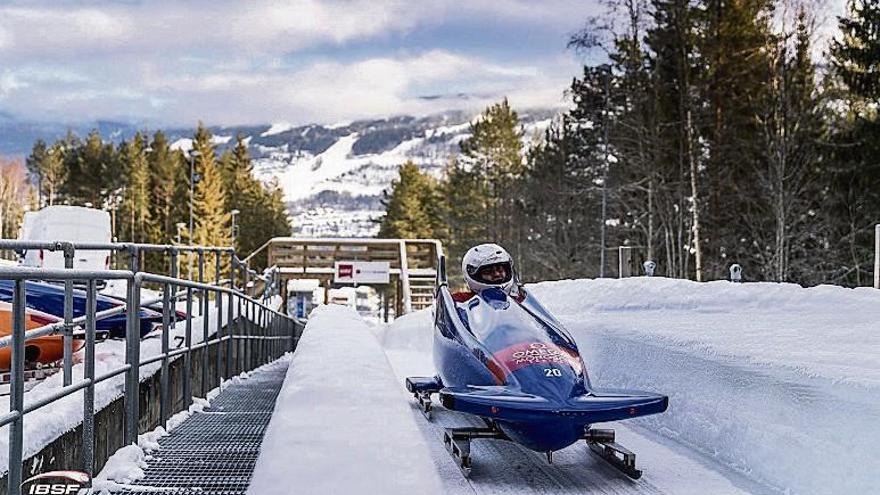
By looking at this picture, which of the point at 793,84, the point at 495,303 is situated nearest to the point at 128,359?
the point at 495,303

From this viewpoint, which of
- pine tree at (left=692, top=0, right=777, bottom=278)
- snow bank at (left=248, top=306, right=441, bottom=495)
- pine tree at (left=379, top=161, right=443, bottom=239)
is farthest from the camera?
pine tree at (left=379, top=161, right=443, bottom=239)

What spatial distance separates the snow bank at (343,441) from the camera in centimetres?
224

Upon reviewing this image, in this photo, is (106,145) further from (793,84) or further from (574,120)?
(793,84)

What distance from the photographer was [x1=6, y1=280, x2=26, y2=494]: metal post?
3344 millimetres

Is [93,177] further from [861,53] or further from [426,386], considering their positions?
[426,386]

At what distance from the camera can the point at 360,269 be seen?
34.3 meters

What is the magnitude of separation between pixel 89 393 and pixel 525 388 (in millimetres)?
2200

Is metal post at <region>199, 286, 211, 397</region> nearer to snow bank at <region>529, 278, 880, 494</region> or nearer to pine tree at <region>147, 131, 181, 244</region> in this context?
snow bank at <region>529, 278, 880, 494</region>

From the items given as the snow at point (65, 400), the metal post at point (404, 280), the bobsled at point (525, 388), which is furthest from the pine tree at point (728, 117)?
the snow at point (65, 400)

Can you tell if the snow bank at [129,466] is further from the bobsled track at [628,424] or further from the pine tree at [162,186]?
the pine tree at [162,186]

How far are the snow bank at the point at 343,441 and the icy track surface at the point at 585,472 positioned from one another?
1392 mm

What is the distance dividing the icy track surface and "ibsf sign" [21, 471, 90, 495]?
182 cm

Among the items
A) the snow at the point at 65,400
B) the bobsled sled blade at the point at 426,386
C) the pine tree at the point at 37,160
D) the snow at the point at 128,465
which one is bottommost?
the bobsled sled blade at the point at 426,386

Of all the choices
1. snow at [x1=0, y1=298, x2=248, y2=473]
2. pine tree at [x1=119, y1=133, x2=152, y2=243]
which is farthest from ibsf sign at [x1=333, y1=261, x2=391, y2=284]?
pine tree at [x1=119, y1=133, x2=152, y2=243]
